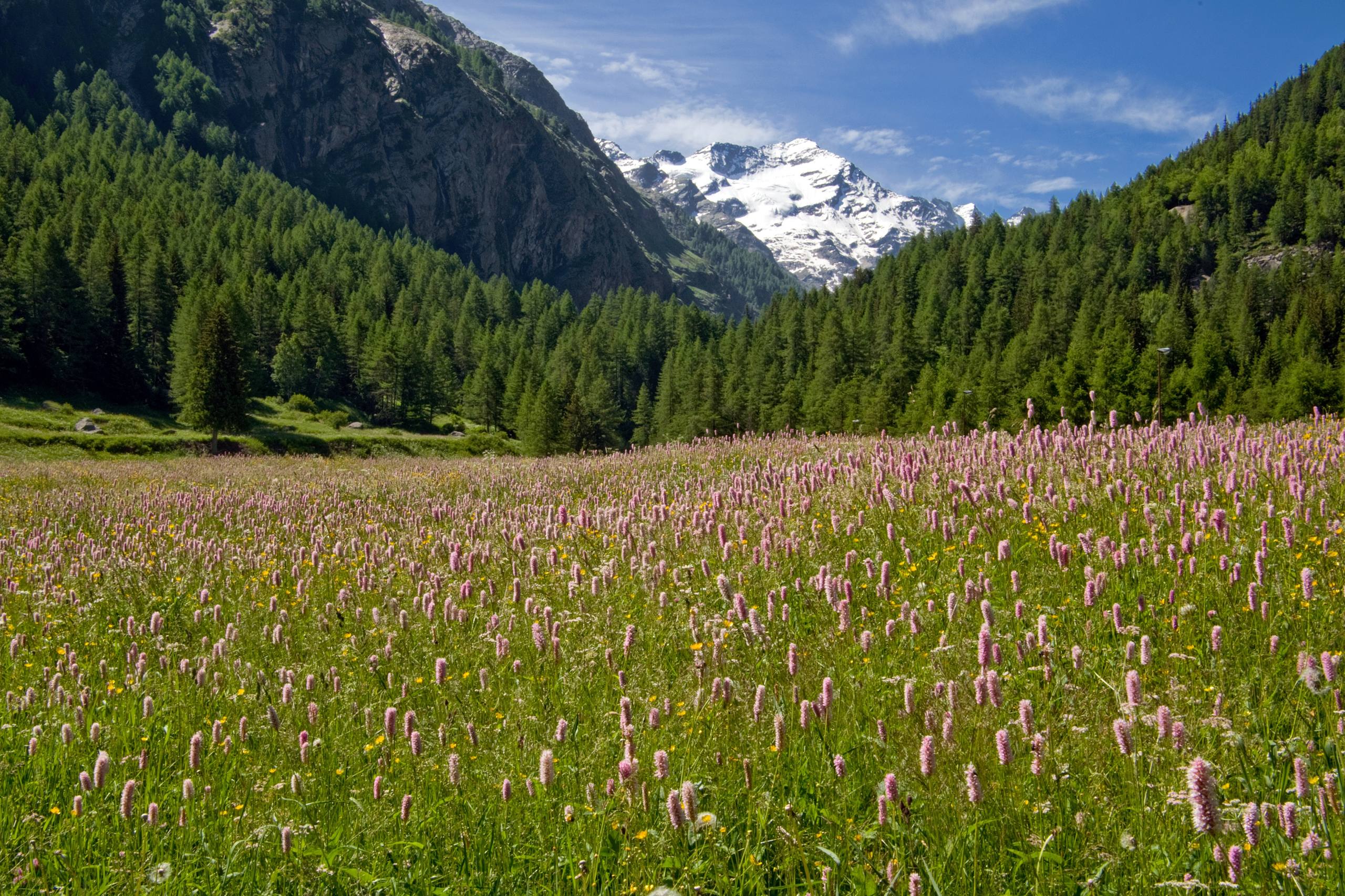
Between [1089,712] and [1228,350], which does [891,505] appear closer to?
[1089,712]

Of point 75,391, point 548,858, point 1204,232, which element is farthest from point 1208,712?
point 1204,232

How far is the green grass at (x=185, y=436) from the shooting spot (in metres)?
52.1

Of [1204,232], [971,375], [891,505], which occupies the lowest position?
[891,505]

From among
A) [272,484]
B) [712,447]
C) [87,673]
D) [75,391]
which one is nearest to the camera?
[87,673]

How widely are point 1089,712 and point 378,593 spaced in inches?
241

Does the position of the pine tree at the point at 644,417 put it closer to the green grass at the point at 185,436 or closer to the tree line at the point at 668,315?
the tree line at the point at 668,315

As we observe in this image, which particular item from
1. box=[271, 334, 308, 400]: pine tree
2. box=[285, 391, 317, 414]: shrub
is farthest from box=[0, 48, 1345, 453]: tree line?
box=[285, 391, 317, 414]: shrub

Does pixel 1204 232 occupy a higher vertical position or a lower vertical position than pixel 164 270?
higher

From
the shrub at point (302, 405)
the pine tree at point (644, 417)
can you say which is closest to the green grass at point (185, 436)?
the shrub at point (302, 405)

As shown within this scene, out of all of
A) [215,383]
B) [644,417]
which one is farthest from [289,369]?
[644,417]

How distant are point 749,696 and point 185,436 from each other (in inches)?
2975

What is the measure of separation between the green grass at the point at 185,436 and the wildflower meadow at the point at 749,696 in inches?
1852

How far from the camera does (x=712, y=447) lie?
1576cm

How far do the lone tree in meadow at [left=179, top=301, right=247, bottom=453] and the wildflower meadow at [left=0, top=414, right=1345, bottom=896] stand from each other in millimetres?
63740
